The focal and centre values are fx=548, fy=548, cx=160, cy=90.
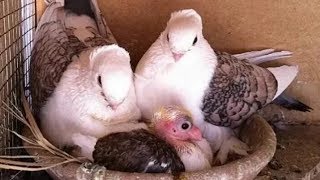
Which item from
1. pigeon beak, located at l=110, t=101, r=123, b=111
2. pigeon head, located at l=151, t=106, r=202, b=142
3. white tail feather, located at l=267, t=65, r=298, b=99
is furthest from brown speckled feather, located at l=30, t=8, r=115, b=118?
white tail feather, located at l=267, t=65, r=298, b=99

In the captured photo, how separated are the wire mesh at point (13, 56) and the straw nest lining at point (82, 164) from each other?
7 centimetres

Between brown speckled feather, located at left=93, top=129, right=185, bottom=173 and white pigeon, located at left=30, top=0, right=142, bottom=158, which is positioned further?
white pigeon, located at left=30, top=0, right=142, bottom=158

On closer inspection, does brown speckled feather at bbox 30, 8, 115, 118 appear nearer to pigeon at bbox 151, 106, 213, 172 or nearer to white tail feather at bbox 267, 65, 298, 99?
pigeon at bbox 151, 106, 213, 172

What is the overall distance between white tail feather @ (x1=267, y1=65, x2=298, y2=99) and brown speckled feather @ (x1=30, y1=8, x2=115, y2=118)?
2.11ft

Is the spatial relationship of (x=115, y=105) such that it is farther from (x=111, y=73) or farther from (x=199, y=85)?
(x=199, y=85)

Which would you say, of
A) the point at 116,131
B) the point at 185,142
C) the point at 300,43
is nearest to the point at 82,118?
the point at 116,131

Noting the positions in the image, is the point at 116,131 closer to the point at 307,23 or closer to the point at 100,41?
the point at 100,41

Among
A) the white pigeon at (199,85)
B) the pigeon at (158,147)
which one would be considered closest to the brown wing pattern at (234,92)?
the white pigeon at (199,85)

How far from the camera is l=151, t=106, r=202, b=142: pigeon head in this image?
1700 millimetres

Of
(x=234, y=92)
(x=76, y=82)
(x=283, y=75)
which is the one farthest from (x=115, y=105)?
(x=283, y=75)

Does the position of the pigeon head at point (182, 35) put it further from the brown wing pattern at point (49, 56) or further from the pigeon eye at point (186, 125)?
the brown wing pattern at point (49, 56)

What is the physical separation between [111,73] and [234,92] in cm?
50

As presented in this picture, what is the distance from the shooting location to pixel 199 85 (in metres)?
1.85

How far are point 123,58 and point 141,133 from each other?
0.24 meters
